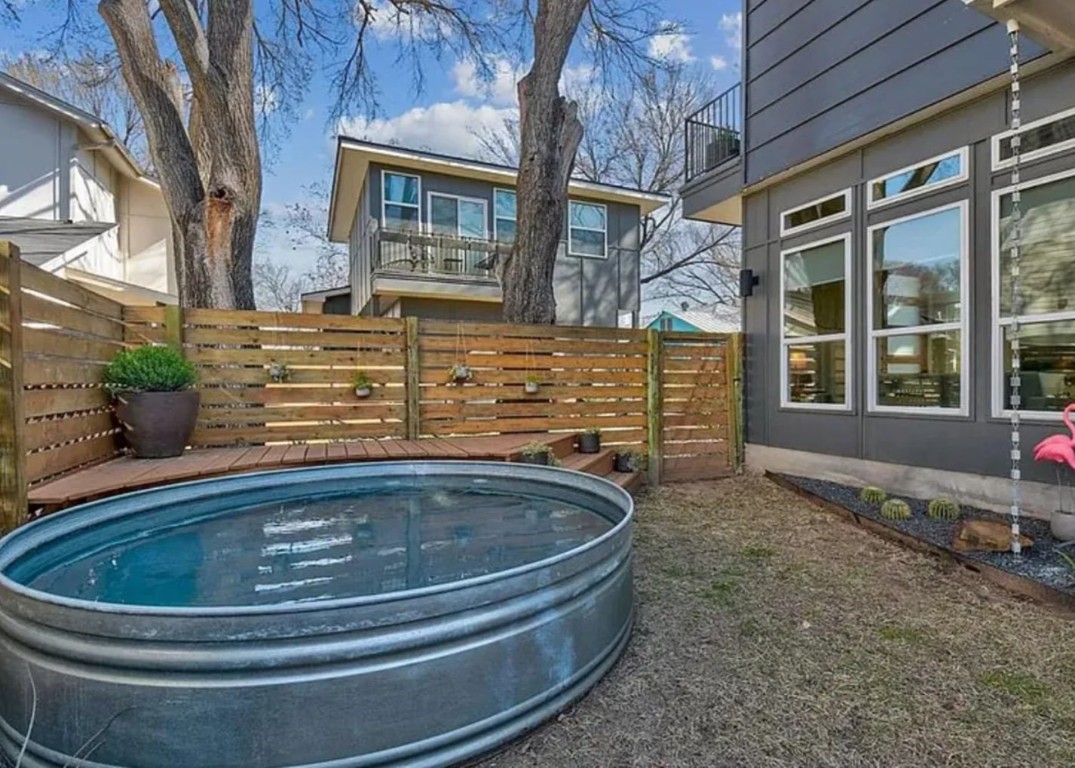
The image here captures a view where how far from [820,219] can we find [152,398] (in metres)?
6.00

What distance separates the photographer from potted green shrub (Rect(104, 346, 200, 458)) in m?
4.05

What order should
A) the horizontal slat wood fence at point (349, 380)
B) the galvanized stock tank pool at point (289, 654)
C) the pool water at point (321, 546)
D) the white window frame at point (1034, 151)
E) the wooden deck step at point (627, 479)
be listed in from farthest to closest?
the wooden deck step at point (627, 479) < the white window frame at point (1034, 151) < the horizontal slat wood fence at point (349, 380) < the pool water at point (321, 546) < the galvanized stock tank pool at point (289, 654)

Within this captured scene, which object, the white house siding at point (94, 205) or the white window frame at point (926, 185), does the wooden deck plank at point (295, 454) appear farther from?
the white house siding at point (94, 205)

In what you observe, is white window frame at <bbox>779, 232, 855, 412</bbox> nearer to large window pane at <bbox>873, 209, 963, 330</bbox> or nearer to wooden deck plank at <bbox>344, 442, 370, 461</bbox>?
large window pane at <bbox>873, 209, 963, 330</bbox>

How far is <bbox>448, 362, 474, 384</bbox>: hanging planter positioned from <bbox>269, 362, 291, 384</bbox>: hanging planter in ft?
4.68

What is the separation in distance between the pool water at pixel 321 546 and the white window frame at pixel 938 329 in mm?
3235

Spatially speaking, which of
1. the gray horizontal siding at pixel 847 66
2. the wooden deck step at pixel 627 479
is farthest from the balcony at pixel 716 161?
the wooden deck step at pixel 627 479

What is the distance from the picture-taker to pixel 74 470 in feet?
11.9

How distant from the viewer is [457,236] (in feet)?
39.5

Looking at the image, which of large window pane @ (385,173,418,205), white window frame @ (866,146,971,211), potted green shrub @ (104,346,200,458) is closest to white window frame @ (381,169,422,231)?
large window pane @ (385,173,418,205)

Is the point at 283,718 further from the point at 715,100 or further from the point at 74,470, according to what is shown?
the point at 715,100

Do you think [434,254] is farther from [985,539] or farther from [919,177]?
[985,539]

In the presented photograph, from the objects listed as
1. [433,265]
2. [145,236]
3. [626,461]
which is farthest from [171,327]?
[145,236]

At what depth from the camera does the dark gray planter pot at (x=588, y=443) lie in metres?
5.96
